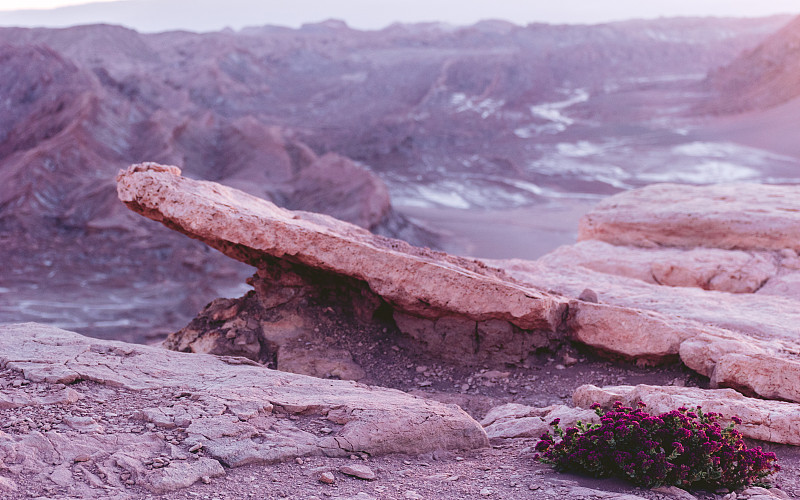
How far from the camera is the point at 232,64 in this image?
54844 millimetres

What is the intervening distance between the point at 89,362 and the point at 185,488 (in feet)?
5.54

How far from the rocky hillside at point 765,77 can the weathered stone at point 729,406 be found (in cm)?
3805

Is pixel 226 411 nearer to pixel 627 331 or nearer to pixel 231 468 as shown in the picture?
pixel 231 468

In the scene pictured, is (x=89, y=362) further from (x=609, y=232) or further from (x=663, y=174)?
(x=663, y=174)

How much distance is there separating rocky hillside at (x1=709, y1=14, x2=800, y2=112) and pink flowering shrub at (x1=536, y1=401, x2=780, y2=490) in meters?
39.0

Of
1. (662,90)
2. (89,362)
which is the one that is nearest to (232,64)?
(662,90)

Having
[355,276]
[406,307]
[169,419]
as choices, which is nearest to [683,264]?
[406,307]

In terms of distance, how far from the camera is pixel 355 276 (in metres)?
6.11

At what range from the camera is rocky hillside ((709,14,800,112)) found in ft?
125

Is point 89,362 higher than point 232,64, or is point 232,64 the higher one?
point 232,64

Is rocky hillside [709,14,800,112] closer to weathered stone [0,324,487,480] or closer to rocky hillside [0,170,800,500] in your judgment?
rocky hillside [0,170,800,500]

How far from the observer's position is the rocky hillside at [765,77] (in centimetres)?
3819

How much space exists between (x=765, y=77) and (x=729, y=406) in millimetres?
40868

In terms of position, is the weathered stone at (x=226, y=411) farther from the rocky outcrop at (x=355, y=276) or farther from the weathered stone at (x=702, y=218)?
the weathered stone at (x=702, y=218)
